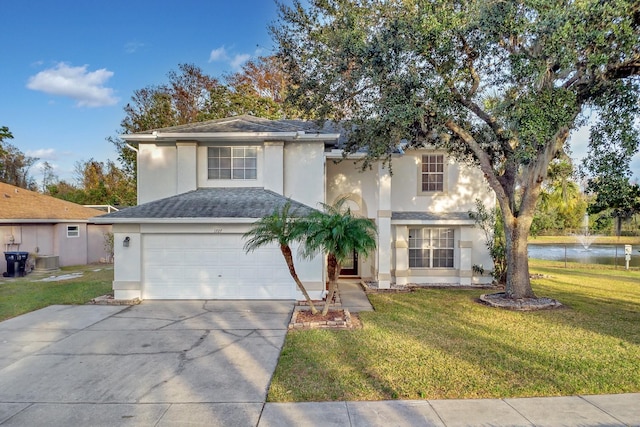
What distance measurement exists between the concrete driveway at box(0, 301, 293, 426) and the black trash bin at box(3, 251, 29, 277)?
27.1ft

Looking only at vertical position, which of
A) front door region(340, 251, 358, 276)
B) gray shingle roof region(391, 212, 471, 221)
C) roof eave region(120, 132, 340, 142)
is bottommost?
front door region(340, 251, 358, 276)

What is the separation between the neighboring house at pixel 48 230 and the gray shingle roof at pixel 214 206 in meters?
8.26

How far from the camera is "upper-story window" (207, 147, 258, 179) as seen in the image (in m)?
12.6

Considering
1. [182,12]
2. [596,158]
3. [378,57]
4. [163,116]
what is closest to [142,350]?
[378,57]

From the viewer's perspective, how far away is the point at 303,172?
1259 centimetres

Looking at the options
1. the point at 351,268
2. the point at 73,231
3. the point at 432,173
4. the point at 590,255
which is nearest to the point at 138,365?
the point at 351,268

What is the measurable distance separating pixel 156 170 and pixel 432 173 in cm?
1038

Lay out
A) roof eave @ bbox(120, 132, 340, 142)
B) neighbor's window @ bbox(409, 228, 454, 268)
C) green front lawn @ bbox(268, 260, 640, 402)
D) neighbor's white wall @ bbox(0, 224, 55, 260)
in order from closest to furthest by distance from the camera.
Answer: green front lawn @ bbox(268, 260, 640, 402) < roof eave @ bbox(120, 132, 340, 142) < neighbor's window @ bbox(409, 228, 454, 268) < neighbor's white wall @ bbox(0, 224, 55, 260)

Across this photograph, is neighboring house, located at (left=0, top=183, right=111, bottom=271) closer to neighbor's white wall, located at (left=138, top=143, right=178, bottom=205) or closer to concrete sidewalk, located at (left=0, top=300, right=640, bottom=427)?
neighbor's white wall, located at (left=138, top=143, right=178, bottom=205)

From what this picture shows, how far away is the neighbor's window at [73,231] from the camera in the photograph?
19.5m

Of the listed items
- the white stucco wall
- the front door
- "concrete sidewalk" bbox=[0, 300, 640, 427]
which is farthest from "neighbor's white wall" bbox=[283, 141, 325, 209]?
"concrete sidewalk" bbox=[0, 300, 640, 427]

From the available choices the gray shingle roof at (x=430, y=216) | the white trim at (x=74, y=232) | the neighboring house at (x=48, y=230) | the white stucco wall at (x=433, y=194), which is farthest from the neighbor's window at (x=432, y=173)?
the white trim at (x=74, y=232)

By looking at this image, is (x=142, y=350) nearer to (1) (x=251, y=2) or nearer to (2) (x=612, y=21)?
(2) (x=612, y=21)

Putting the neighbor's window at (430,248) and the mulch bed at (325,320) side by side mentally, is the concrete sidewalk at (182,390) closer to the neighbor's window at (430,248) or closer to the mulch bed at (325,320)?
the mulch bed at (325,320)
